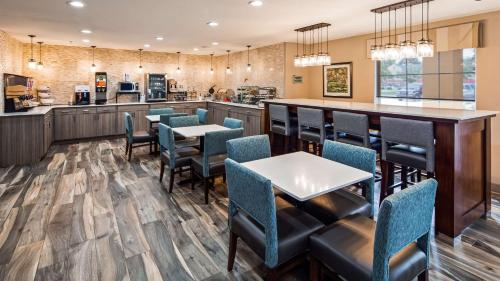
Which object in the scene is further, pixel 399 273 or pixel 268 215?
pixel 268 215

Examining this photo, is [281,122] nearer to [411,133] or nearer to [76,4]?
[411,133]

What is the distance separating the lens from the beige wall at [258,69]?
22.8ft

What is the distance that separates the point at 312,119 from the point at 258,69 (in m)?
3.96

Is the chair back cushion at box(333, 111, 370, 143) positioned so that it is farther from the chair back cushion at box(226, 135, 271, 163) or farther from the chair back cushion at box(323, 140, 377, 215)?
the chair back cushion at box(226, 135, 271, 163)

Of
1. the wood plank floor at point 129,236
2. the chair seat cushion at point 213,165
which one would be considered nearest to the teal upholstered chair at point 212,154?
the chair seat cushion at point 213,165

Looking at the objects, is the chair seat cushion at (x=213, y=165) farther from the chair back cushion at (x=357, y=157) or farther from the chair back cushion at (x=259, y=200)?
the chair back cushion at (x=259, y=200)

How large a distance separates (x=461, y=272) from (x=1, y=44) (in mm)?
7467

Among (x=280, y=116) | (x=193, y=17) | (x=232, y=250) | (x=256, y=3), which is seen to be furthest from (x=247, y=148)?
(x=193, y=17)

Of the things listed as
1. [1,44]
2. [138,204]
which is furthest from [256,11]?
[1,44]

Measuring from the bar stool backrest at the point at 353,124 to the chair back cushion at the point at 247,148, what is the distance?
115cm

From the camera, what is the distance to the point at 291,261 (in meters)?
1.96

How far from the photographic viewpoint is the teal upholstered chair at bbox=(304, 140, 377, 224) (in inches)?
89.9

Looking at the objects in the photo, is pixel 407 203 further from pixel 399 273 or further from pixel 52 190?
pixel 52 190

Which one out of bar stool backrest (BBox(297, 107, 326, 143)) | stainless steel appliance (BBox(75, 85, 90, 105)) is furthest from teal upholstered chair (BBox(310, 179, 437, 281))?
stainless steel appliance (BBox(75, 85, 90, 105))
